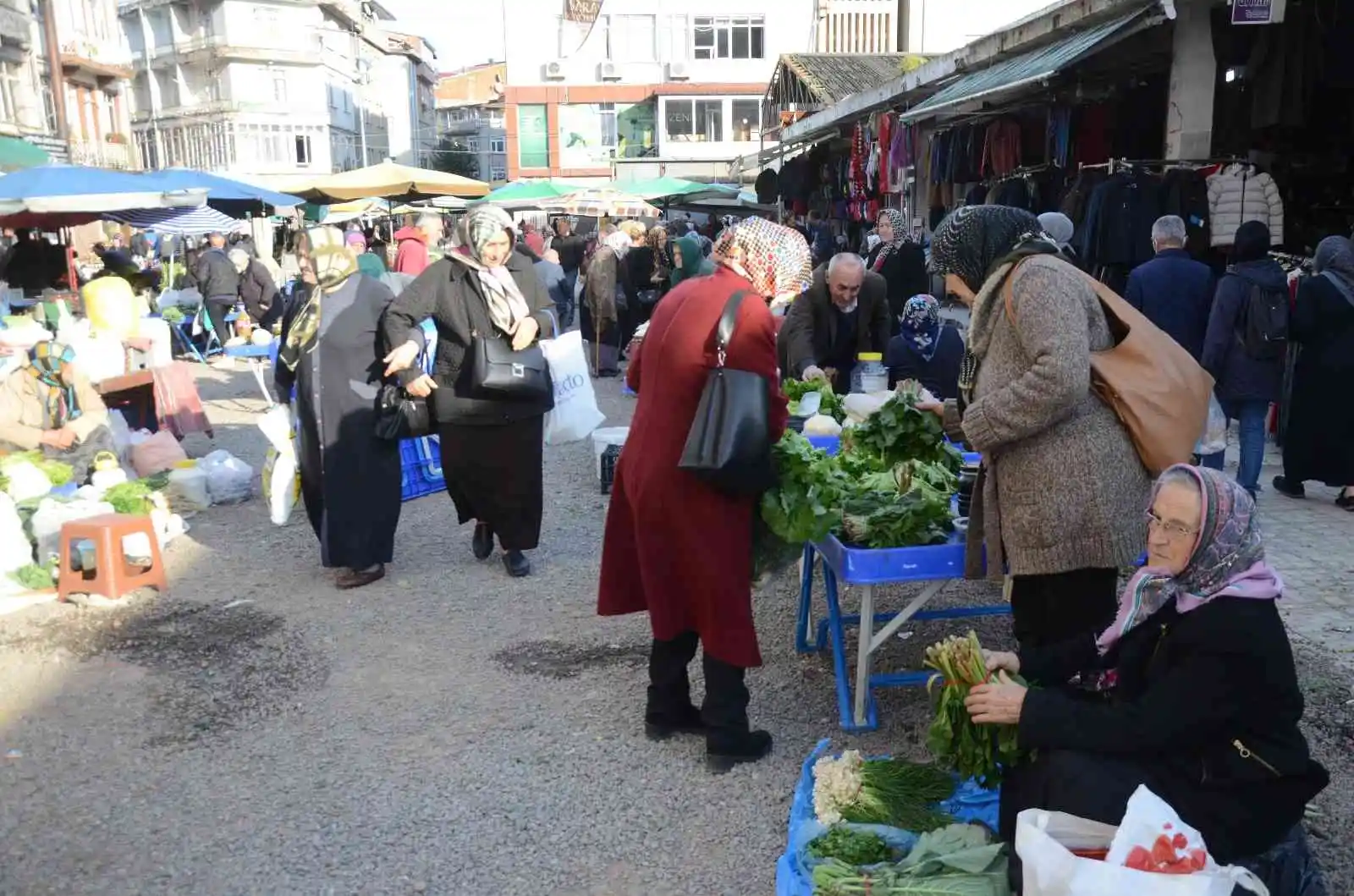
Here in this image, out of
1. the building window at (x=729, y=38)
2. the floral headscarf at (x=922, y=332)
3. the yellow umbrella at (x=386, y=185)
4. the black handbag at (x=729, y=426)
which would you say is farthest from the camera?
the building window at (x=729, y=38)

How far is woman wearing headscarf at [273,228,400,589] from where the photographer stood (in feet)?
17.9

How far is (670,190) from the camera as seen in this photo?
19.3 m

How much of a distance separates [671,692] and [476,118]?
96.5 meters

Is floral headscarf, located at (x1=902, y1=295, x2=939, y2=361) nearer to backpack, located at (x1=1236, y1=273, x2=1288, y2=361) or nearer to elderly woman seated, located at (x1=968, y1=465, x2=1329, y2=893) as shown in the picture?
backpack, located at (x1=1236, y1=273, x2=1288, y2=361)

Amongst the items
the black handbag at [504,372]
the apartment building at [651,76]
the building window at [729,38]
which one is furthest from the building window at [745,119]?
the black handbag at [504,372]

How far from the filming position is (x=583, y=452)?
910cm

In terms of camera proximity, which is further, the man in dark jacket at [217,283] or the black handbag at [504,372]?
the man in dark jacket at [217,283]

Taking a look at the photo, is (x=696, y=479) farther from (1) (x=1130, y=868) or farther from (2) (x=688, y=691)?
(1) (x=1130, y=868)

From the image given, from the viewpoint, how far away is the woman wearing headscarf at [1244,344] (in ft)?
20.8

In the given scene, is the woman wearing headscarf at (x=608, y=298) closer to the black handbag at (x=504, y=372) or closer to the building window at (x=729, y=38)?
the black handbag at (x=504, y=372)

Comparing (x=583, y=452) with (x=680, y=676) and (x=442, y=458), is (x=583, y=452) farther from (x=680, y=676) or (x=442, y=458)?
(x=680, y=676)

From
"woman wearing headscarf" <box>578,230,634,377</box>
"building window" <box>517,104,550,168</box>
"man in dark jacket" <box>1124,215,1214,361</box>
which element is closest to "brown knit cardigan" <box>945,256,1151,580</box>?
"man in dark jacket" <box>1124,215,1214,361</box>

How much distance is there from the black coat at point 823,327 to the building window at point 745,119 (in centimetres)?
3844

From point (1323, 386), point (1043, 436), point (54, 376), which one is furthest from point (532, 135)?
point (1043, 436)
